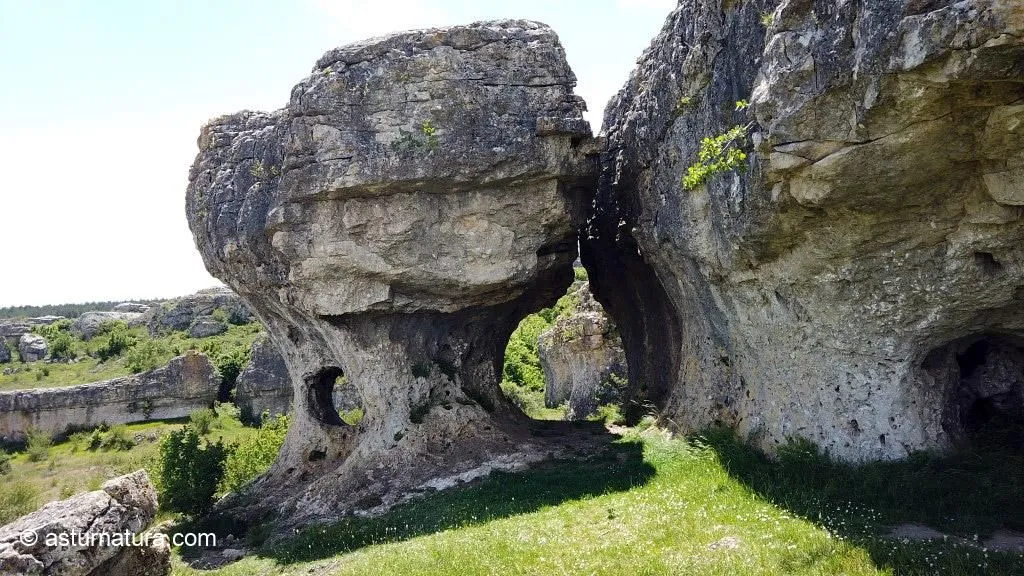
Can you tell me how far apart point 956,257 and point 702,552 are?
528 centimetres

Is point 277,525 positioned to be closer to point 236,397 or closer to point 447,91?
point 447,91

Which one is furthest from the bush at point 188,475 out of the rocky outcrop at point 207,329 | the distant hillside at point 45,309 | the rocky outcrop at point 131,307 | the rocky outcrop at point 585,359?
the distant hillside at point 45,309

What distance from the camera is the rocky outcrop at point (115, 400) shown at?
36000 millimetres

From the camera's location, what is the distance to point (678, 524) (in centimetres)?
1007

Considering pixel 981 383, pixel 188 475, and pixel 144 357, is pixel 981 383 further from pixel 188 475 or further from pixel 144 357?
A: pixel 144 357

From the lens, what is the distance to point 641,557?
8.98 m

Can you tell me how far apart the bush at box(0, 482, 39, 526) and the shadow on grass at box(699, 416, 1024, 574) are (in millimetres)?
15723

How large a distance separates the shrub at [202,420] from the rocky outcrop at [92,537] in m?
26.1

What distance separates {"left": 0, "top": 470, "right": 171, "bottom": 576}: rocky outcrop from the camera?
7965 millimetres

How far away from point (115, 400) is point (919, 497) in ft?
122

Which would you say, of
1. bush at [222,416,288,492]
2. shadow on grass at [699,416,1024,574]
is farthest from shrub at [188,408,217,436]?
shadow on grass at [699,416,1024,574]

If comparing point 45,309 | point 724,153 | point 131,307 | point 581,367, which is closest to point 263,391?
point 581,367

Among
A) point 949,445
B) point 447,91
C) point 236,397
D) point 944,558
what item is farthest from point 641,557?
point 236,397

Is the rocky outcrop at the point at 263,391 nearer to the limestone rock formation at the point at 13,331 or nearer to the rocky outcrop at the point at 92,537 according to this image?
the rocky outcrop at the point at 92,537
